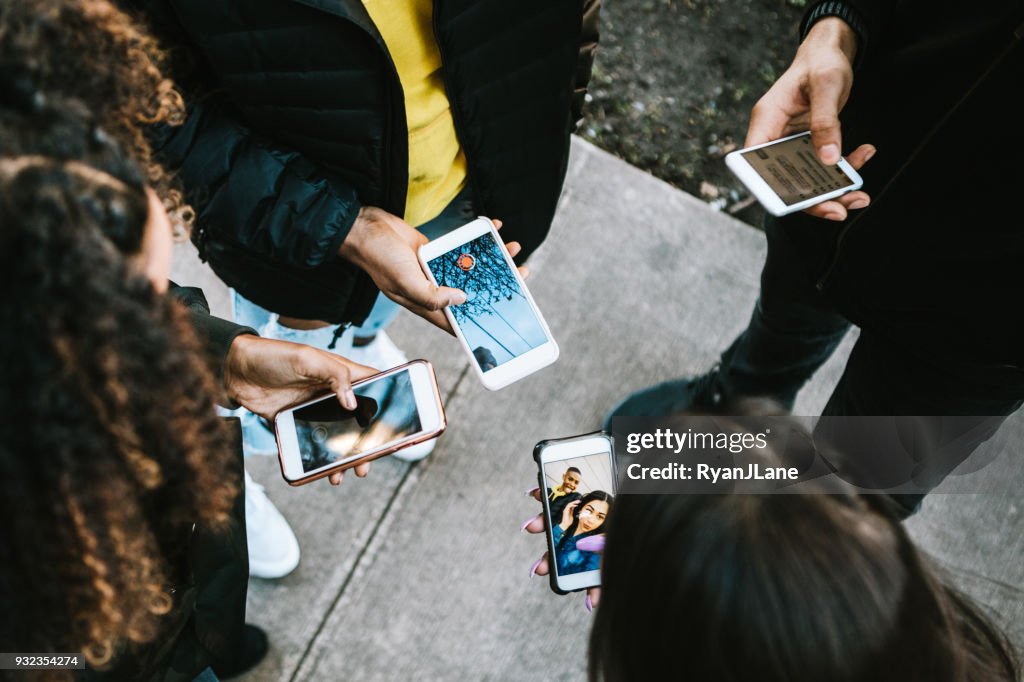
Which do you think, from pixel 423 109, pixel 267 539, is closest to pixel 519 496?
pixel 267 539

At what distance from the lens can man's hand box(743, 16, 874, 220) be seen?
1.45 metres

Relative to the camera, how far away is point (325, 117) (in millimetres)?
1341

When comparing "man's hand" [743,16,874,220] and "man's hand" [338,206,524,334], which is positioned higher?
"man's hand" [743,16,874,220]

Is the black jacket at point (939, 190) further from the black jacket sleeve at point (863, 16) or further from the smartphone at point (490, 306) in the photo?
the smartphone at point (490, 306)

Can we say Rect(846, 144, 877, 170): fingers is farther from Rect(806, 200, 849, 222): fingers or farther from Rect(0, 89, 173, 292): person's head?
Rect(0, 89, 173, 292): person's head

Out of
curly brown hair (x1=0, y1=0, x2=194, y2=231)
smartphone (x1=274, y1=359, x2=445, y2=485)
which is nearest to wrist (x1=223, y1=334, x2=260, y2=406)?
smartphone (x1=274, y1=359, x2=445, y2=485)

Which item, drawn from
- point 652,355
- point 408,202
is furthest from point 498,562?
point 408,202

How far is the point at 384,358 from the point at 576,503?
0.93 meters

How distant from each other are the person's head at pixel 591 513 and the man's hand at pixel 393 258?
550mm

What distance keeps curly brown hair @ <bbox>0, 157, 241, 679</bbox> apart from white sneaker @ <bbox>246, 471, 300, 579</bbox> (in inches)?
41.3

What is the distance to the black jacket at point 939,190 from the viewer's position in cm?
121

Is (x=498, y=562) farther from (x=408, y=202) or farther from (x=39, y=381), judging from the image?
(x=39, y=381)

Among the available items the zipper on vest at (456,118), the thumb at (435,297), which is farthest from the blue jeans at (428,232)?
the thumb at (435,297)

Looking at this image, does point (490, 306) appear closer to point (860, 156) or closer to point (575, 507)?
point (575, 507)
